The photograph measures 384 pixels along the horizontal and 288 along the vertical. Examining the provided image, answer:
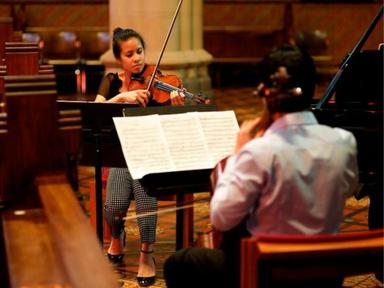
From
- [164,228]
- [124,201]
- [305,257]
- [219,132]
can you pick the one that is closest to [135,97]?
[124,201]

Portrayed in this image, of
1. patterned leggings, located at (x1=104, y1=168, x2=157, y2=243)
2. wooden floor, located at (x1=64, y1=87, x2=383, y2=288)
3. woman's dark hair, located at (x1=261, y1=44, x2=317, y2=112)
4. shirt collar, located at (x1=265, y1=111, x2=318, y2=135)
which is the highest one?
woman's dark hair, located at (x1=261, y1=44, x2=317, y2=112)

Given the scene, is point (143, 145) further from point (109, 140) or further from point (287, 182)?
point (287, 182)

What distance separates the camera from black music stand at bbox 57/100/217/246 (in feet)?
12.5

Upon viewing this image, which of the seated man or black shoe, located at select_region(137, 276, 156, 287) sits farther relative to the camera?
black shoe, located at select_region(137, 276, 156, 287)

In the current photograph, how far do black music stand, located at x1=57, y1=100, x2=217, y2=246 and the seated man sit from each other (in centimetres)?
86

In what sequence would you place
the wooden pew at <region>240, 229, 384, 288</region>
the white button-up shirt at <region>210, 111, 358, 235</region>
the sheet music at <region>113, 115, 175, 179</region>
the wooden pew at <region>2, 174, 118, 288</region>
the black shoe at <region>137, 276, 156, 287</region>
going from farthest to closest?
the black shoe at <region>137, 276, 156, 287</region> → the sheet music at <region>113, 115, 175, 179</region> → the white button-up shirt at <region>210, 111, 358, 235</region> → the wooden pew at <region>240, 229, 384, 288</region> → the wooden pew at <region>2, 174, 118, 288</region>

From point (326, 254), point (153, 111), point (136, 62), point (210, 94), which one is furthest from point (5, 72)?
point (210, 94)

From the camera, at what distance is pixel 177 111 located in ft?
13.0

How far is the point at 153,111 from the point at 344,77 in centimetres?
116

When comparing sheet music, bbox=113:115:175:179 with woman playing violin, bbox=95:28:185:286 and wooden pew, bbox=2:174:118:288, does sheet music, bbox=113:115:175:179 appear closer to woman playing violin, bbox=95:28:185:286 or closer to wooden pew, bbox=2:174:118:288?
woman playing violin, bbox=95:28:185:286

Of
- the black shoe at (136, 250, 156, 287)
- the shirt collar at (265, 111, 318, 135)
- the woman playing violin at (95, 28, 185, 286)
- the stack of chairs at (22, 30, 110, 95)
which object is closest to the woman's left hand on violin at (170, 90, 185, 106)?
the woman playing violin at (95, 28, 185, 286)

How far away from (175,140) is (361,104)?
1257 mm

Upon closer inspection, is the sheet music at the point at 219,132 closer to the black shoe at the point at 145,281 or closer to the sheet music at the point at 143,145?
the sheet music at the point at 143,145

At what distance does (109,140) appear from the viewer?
4355 mm
